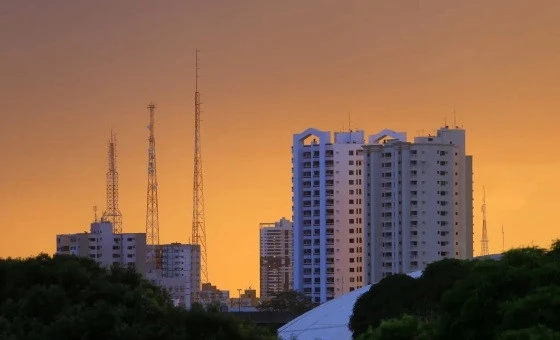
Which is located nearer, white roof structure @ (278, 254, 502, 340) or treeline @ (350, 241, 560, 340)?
treeline @ (350, 241, 560, 340)

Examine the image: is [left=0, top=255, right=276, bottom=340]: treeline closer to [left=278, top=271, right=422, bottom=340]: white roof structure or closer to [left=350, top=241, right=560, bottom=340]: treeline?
[left=350, top=241, right=560, bottom=340]: treeline

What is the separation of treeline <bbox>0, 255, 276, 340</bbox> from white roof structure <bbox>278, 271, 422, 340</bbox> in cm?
3436

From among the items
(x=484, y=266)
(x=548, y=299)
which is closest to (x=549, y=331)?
(x=548, y=299)

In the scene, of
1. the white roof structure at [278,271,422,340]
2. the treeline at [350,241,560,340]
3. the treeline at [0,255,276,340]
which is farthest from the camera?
the white roof structure at [278,271,422,340]

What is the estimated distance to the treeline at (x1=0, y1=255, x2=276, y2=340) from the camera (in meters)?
60.9

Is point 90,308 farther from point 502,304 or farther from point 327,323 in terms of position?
point 327,323

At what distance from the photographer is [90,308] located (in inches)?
2469

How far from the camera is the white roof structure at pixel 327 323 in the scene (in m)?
104

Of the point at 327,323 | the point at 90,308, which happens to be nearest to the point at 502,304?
the point at 90,308

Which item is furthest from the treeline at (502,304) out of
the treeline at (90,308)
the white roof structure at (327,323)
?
the white roof structure at (327,323)

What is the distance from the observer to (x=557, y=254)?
60.2m

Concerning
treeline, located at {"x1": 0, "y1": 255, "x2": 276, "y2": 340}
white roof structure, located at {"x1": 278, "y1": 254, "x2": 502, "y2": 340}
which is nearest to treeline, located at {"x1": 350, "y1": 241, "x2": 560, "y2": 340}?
treeline, located at {"x1": 0, "y1": 255, "x2": 276, "y2": 340}

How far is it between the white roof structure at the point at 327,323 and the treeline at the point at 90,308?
3436 cm

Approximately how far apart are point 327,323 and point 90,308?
1821 inches
